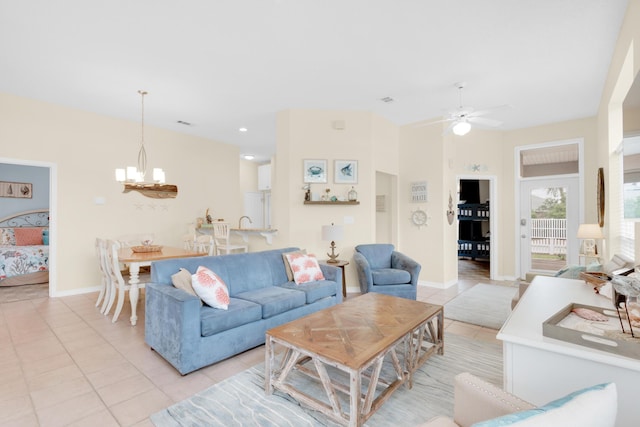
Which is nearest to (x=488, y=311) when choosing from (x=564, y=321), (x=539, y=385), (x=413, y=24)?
(x=564, y=321)

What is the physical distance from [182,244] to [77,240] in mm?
1732

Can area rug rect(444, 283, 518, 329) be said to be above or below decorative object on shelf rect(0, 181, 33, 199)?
below

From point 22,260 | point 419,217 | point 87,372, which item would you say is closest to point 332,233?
point 419,217

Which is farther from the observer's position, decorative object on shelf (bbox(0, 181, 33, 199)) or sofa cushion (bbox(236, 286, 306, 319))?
decorative object on shelf (bbox(0, 181, 33, 199))

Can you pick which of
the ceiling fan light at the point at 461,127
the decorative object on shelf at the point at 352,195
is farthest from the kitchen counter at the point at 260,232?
the ceiling fan light at the point at 461,127

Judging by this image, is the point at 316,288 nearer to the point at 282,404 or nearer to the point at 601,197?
the point at 282,404

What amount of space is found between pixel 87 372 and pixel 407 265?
12.3 feet

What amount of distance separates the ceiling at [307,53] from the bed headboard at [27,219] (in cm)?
342

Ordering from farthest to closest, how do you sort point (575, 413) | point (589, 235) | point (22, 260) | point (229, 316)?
point (22, 260) < point (589, 235) < point (229, 316) < point (575, 413)

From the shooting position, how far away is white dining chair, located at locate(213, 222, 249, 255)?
529 cm

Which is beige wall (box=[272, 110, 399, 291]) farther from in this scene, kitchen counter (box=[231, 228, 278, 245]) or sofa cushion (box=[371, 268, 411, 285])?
sofa cushion (box=[371, 268, 411, 285])

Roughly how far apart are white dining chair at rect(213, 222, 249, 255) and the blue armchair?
2182 mm

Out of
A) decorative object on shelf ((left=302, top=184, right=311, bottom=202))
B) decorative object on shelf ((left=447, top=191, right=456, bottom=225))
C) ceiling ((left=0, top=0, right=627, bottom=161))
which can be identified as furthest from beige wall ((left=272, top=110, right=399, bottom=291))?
decorative object on shelf ((left=447, top=191, right=456, bottom=225))

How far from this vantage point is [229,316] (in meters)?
2.58
